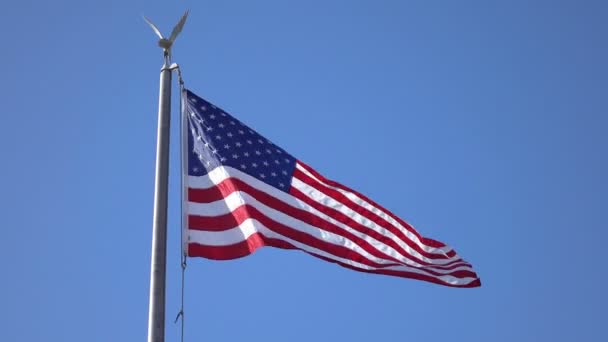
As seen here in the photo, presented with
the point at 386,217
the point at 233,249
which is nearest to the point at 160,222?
the point at 233,249

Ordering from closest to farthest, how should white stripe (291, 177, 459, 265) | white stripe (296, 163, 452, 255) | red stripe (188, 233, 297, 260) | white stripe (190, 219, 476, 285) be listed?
1. red stripe (188, 233, 297, 260)
2. white stripe (190, 219, 476, 285)
3. white stripe (291, 177, 459, 265)
4. white stripe (296, 163, 452, 255)

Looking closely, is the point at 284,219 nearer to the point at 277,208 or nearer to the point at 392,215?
the point at 277,208

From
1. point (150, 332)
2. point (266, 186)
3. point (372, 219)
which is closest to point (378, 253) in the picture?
point (372, 219)

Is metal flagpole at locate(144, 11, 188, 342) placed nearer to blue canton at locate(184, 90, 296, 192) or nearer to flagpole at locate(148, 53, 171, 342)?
flagpole at locate(148, 53, 171, 342)

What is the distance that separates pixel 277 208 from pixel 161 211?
12.1 ft

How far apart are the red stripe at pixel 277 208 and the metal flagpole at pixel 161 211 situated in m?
1.71

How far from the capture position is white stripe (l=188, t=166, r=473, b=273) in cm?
1545

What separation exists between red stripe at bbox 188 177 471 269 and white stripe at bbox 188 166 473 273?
0.07 metres

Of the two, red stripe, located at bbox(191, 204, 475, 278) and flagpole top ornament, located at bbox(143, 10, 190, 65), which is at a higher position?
flagpole top ornament, located at bbox(143, 10, 190, 65)

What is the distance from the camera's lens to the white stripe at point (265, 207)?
50.7 ft

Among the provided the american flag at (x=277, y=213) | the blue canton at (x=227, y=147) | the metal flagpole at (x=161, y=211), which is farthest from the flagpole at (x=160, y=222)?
the blue canton at (x=227, y=147)

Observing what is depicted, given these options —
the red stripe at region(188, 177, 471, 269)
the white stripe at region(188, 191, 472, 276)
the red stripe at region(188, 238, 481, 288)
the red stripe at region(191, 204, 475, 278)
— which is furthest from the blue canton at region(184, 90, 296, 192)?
the red stripe at region(188, 238, 481, 288)

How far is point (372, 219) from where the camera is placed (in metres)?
17.7

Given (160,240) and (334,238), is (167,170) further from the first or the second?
(334,238)
